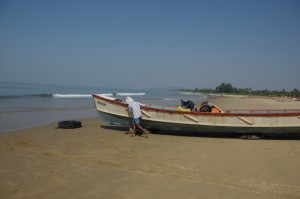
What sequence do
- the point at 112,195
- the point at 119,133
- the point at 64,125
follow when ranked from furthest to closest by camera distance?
the point at 64,125, the point at 119,133, the point at 112,195

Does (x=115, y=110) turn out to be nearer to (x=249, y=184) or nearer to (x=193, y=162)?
(x=193, y=162)

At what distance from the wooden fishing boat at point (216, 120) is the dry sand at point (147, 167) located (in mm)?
463

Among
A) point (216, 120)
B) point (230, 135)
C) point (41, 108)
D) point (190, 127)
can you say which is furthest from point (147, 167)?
point (41, 108)

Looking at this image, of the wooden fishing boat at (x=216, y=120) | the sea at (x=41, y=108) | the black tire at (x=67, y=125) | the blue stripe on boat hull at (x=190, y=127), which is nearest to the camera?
the wooden fishing boat at (x=216, y=120)

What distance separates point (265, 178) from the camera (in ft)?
16.6

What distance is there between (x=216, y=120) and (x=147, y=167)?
4.31m

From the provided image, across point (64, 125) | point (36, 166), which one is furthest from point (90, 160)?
point (64, 125)

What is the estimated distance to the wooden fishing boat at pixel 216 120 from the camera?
885 cm

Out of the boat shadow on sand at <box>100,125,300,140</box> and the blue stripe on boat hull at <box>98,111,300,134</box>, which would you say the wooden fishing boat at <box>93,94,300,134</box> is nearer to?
the blue stripe on boat hull at <box>98,111,300,134</box>

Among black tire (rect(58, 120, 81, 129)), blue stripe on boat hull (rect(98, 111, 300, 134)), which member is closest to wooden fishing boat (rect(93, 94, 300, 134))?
blue stripe on boat hull (rect(98, 111, 300, 134))

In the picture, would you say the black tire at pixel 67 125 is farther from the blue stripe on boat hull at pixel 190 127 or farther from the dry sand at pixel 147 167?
the dry sand at pixel 147 167

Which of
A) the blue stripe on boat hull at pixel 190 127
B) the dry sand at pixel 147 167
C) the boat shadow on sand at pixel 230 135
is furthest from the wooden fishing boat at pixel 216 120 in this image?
the dry sand at pixel 147 167

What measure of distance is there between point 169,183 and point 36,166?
2.95m

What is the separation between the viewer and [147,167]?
5770mm
